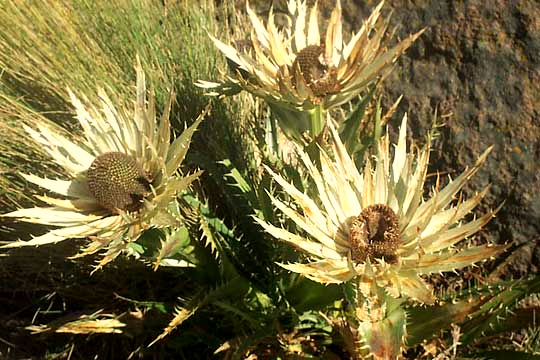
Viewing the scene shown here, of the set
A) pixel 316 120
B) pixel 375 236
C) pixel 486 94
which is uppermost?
pixel 486 94

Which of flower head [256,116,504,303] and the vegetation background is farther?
the vegetation background

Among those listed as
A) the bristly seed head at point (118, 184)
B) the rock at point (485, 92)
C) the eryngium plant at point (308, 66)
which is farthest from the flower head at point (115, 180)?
the rock at point (485, 92)

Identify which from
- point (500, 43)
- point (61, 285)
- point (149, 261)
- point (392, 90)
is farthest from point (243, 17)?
point (149, 261)

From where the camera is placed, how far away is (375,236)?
1.38m

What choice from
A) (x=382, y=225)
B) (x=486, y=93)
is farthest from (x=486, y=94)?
(x=382, y=225)

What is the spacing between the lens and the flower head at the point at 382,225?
A: 4.21 ft

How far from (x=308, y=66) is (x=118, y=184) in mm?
617

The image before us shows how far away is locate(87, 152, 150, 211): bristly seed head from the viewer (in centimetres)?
149

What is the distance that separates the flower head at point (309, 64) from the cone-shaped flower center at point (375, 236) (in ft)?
1.24

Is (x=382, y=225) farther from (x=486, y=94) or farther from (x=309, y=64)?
(x=486, y=94)

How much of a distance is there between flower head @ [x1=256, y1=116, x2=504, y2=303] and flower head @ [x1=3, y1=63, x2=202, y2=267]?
0.91 feet

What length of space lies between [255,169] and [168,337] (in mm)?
600

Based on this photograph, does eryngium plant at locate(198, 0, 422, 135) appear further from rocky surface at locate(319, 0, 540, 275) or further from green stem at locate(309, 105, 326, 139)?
rocky surface at locate(319, 0, 540, 275)

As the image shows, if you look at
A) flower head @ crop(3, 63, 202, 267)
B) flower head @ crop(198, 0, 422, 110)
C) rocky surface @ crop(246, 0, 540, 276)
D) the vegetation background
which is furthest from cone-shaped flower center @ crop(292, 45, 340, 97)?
rocky surface @ crop(246, 0, 540, 276)
